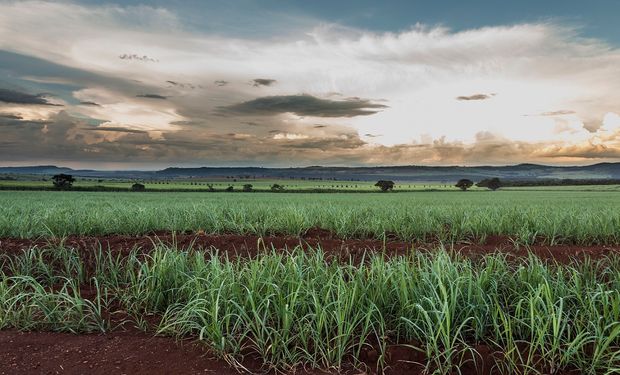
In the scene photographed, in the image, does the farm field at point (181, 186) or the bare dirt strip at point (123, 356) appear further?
the farm field at point (181, 186)

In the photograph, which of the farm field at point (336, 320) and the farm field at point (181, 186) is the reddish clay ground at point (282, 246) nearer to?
the farm field at point (336, 320)

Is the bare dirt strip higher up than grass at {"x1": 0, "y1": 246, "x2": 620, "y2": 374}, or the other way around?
grass at {"x1": 0, "y1": 246, "x2": 620, "y2": 374}

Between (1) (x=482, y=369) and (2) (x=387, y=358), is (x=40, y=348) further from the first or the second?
(1) (x=482, y=369)

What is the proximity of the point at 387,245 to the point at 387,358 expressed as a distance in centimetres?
457

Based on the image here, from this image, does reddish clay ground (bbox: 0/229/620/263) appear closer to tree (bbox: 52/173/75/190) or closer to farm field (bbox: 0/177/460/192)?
farm field (bbox: 0/177/460/192)

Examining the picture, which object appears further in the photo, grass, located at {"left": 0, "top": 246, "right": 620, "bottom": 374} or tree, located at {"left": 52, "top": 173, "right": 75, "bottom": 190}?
tree, located at {"left": 52, "top": 173, "right": 75, "bottom": 190}

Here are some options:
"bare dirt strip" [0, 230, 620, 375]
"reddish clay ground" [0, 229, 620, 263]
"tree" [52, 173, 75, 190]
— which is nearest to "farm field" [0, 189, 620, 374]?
"bare dirt strip" [0, 230, 620, 375]

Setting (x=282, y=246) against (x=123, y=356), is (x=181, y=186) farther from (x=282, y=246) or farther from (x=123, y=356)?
(x=123, y=356)

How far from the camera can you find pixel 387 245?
8062 mm

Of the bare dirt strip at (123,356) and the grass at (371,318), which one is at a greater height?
the grass at (371,318)

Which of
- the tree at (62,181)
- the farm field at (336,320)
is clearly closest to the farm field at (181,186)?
the tree at (62,181)

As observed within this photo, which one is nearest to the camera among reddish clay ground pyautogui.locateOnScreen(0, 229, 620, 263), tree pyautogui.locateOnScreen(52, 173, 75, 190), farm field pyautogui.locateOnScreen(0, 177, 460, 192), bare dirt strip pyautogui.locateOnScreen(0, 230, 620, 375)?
bare dirt strip pyautogui.locateOnScreen(0, 230, 620, 375)

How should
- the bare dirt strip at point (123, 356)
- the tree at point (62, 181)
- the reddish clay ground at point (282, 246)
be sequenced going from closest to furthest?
the bare dirt strip at point (123, 356) → the reddish clay ground at point (282, 246) → the tree at point (62, 181)

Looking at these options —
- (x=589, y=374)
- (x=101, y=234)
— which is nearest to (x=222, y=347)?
(x=589, y=374)
